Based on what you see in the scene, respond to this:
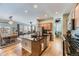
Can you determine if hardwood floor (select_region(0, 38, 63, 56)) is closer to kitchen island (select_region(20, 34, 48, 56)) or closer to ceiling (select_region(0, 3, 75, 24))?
kitchen island (select_region(20, 34, 48, 56))

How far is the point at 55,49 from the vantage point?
188 centimetres

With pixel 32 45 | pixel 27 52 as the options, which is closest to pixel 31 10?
pixel 32 45

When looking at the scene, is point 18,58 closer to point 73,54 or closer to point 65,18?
point 73,54

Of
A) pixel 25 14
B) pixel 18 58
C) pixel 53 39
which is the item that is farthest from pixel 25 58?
pixel 25 14

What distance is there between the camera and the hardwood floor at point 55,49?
6.00ft

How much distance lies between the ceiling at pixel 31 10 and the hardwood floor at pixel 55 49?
0.57 meters

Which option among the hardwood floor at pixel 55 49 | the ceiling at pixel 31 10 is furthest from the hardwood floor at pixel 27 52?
the ceiling at pixel 31 10

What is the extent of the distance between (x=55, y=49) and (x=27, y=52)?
596 millimetres

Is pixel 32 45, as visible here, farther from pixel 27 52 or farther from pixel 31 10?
pixel 31 10

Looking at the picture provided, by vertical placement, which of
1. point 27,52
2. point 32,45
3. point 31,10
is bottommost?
point 27,52

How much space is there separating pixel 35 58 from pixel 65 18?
41.2 inches

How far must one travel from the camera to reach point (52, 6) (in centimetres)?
179

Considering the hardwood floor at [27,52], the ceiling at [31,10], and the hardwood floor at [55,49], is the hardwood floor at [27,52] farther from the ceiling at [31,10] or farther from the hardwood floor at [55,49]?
the ceiling at [31,10]

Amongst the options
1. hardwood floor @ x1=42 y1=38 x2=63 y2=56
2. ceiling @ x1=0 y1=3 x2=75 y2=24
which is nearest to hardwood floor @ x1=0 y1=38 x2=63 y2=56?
hardwood floor @ x1=42 y1=38 x2=63 y2=56
